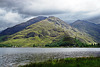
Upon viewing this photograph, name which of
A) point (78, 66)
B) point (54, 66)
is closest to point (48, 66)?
point (54, 66)

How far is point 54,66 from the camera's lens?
3888 centimetres

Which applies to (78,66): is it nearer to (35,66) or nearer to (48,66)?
(48,66)

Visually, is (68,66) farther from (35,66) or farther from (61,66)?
(35,66)

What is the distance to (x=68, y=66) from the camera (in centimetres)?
3747

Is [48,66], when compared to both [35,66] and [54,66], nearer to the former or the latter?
[54,66]

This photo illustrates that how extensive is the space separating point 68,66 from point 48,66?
258 inches

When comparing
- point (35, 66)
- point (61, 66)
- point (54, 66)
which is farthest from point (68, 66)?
point (35, 66)

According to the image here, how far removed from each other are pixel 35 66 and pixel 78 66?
1438cm

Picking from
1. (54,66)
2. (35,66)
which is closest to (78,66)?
(54,66)

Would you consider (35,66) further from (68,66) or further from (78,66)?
(78,66)

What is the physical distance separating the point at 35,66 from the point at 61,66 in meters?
8.97

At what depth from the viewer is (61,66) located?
1506 inches

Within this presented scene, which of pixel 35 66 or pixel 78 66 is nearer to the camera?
pixel 78 66

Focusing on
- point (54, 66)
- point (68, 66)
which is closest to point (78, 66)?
point (68, 66)
